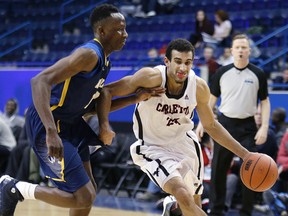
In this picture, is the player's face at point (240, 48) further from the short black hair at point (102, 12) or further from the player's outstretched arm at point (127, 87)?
the short black hair at point (102, 12)

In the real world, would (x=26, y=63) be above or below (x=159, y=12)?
below

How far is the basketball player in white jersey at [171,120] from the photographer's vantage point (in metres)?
5.06

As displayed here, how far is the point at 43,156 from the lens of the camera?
15.8 ft

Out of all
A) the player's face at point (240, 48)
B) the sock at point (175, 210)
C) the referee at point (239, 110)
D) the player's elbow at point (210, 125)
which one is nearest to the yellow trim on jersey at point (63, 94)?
the player's elbow at point (210, 125)

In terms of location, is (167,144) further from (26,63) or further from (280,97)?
(26,63)

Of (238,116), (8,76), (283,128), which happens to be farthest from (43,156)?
(8,76)

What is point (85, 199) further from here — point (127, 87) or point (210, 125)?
point (210, 125)

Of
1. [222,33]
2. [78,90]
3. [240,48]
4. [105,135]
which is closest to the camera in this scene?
[78,90]

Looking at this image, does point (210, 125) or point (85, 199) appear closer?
point (85, 199)

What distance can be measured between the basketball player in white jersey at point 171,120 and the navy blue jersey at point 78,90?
23 centimetres

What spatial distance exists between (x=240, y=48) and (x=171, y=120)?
1.91 metres

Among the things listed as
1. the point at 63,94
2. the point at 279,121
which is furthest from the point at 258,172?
the point at 279,121

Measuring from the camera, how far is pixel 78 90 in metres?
4.65

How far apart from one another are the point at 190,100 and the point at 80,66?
1.14 m
